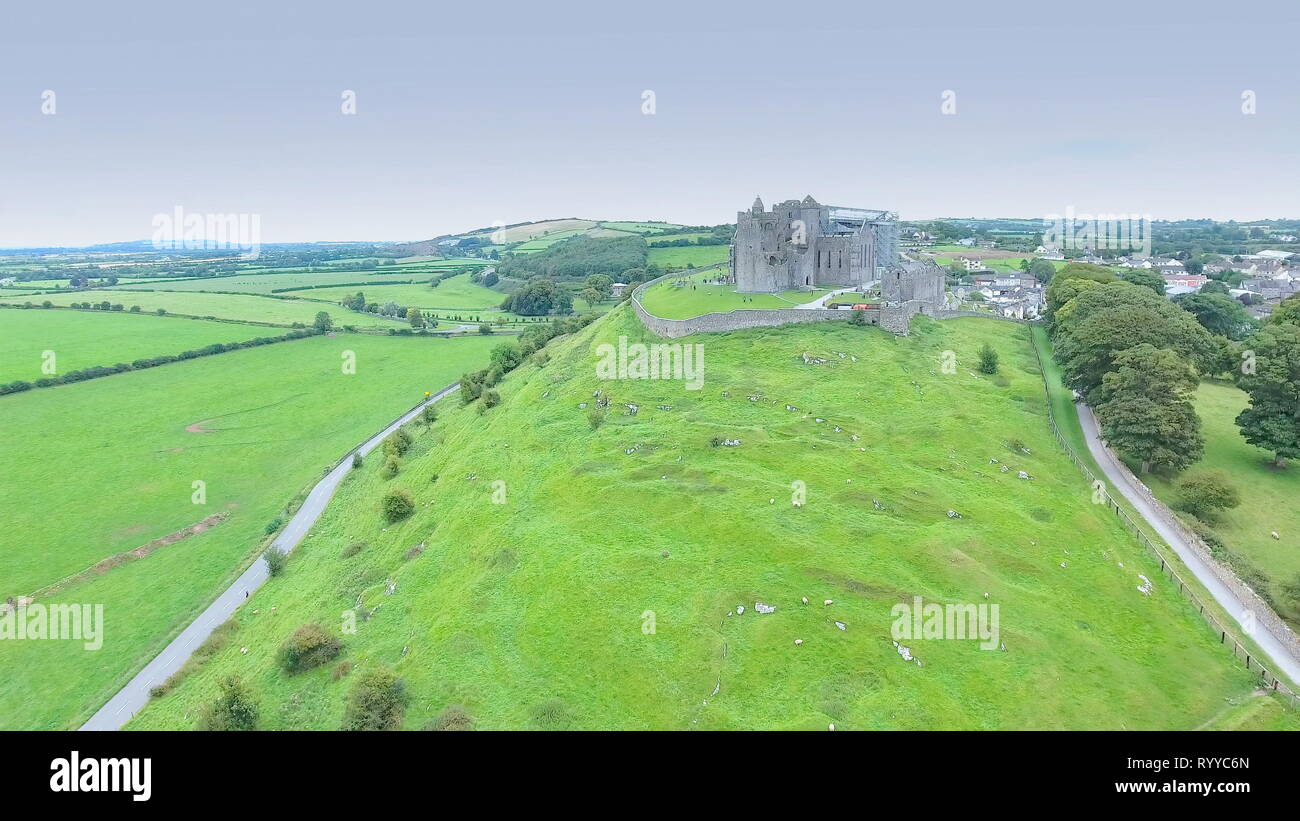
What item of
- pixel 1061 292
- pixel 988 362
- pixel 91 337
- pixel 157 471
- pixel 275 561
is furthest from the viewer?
pixel 91 337

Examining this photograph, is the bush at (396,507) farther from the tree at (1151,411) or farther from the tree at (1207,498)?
the tree at (1207,498)

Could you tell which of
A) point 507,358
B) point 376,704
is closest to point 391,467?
point 507,358

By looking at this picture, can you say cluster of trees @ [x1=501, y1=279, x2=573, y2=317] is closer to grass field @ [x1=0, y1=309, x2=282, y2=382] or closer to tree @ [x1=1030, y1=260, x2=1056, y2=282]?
grass field @ [x1=0, y1=309, x2=282, y2=382]

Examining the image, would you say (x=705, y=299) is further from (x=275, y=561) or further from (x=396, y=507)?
(x=275, y=561)

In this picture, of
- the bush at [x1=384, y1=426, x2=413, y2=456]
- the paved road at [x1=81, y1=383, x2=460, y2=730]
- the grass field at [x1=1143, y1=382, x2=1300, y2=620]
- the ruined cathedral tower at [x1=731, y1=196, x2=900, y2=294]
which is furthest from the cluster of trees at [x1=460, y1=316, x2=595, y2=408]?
the grass field at [x1=1143, y1=382, x2=1300, y2=620]
